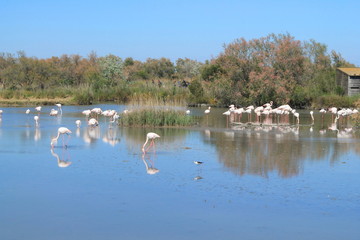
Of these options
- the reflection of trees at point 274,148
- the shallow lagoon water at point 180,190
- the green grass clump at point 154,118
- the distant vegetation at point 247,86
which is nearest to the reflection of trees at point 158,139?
the shallow lagoon water at point 180,190

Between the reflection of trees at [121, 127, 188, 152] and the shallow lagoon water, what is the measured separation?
12cm

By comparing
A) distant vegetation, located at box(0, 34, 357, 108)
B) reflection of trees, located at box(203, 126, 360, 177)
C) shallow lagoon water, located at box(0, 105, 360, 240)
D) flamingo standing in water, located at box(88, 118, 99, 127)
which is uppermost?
distant vegetation, located at box(0, 34, 357, 108)

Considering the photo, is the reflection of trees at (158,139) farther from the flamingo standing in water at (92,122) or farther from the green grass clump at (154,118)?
the flamingo standing in water at (92,122)

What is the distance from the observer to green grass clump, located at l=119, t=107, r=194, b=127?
941 inches

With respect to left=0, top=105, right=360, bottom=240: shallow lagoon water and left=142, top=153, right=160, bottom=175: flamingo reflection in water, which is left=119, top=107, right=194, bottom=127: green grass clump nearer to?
left=0, top=105, right=360, bottom=240: shallow lagoon water

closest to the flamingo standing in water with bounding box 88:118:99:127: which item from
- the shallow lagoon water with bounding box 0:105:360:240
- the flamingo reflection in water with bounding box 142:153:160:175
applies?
the shallow lagoon water with bounding box 0:105:360:240

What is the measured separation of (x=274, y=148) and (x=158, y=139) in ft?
13.4

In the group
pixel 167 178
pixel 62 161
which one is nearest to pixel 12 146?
pixel 62 161

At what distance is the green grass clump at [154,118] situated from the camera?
2389 centimetres

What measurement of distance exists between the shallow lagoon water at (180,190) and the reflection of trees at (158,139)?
0.40 feet

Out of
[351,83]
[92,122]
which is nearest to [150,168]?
[92,122]

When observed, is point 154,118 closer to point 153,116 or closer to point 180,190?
point 153,116

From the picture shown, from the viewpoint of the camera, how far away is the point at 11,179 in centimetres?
1163

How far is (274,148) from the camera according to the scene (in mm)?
16797
